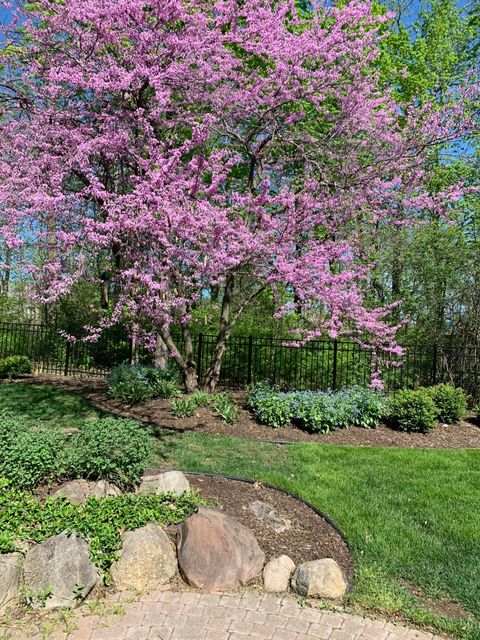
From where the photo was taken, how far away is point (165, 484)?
172 inches

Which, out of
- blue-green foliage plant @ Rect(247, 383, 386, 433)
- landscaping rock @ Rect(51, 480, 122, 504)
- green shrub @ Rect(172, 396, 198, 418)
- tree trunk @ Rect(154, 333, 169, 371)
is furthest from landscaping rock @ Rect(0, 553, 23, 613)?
tree trunk @ Rect(154, 333, 169, 371)

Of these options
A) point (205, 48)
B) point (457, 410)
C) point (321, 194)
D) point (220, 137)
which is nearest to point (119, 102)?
point (205, 48)

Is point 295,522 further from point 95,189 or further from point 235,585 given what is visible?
point 95,189

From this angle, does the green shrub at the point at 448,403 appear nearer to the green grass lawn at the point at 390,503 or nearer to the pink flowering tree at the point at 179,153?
the green grass lawn at the point at 390,503

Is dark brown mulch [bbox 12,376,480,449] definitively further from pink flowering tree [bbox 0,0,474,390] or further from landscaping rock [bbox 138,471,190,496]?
landscaping rock [bbox 138,471,190,496]

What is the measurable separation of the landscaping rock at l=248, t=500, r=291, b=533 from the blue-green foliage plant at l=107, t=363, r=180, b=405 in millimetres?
4575

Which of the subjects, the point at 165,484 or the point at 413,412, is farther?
the point at 413,412

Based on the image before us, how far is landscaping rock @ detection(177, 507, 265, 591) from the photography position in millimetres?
3305

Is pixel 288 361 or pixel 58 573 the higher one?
pixel 288 361

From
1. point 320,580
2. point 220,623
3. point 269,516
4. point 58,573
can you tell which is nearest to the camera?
point 220,623

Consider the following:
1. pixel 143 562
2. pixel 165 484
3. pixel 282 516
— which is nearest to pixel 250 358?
pixel 165 484

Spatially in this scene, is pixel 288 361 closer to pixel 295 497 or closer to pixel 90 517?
pixel 295 497

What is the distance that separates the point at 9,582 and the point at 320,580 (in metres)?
1.86

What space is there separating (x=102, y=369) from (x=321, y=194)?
812 cm
